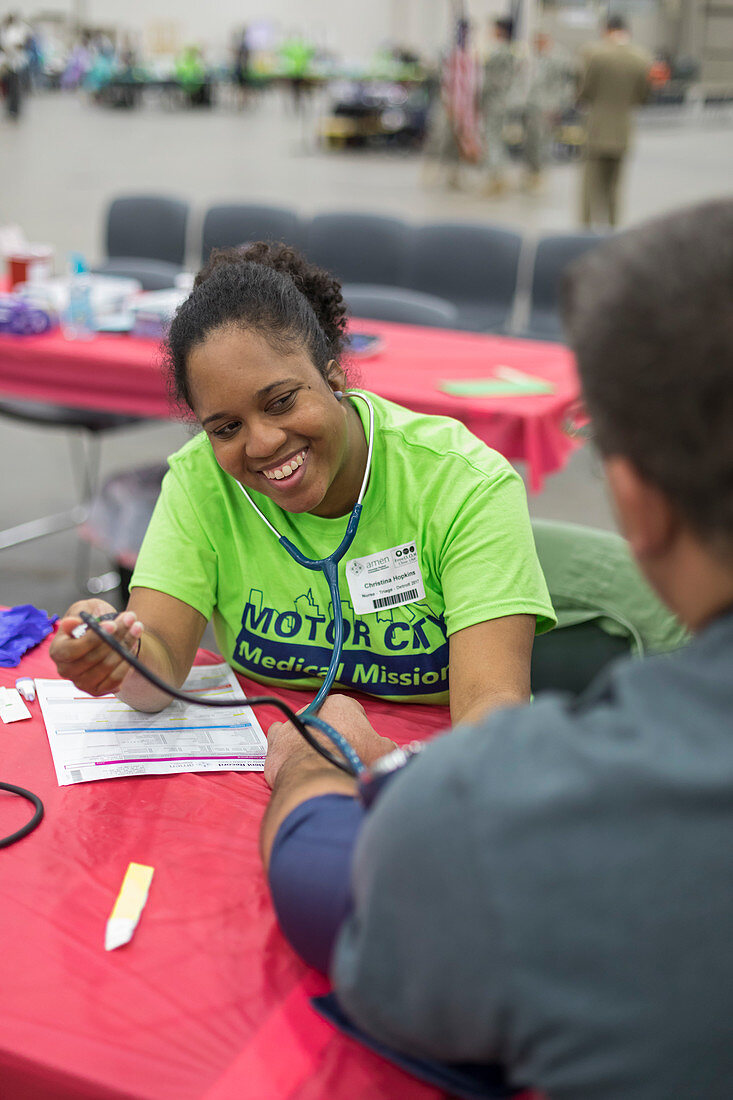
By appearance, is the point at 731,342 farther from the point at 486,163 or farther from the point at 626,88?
the point at 486,163

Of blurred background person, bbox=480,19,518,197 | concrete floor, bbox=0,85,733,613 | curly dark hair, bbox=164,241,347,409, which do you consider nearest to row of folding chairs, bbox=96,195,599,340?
concrete floor, bbox=0,85,733,613

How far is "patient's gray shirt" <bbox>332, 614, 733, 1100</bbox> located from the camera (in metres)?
0.57

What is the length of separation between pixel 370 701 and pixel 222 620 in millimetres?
270

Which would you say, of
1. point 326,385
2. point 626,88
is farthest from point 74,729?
point 626,88

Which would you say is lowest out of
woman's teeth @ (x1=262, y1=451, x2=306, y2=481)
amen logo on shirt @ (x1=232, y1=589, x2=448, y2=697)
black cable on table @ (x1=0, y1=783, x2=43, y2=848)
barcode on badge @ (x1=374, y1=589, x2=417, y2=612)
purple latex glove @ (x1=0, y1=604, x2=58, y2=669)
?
purple latex glove @ (x1=0, y1=604, x2=58, y2=669)

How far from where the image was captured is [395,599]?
139 cm

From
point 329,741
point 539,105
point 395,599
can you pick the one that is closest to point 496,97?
point 539,105

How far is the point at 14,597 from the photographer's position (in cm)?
321

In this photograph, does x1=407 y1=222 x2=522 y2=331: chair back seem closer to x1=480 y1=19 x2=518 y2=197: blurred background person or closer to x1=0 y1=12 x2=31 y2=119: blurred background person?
x1=480 y1=19 x2=518 y2=197: blurred background person

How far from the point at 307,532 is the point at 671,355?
935 mm

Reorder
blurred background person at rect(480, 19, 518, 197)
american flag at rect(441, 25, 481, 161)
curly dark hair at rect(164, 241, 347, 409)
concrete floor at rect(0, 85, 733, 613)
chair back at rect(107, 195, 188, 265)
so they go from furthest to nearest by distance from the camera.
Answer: blurred background person at rect(480, 19, 518, 197), american flag at rect(441, 25, 481, 161), chair back at rect(107, 195, 188, 265), concrete floor at rect(0, 85, 733, 613), curly dark hair at rect(164, 241, 347, 409)

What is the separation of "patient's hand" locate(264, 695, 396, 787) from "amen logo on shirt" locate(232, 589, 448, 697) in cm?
16

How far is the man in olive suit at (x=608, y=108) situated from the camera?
7680 millimetres

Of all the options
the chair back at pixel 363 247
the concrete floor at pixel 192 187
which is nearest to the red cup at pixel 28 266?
the concrete floor at pixel 192 187
